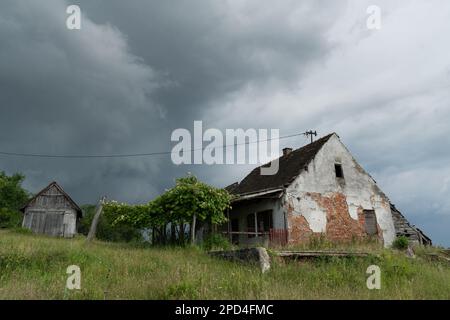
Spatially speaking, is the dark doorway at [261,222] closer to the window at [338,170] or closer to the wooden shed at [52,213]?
the window at [338,170]

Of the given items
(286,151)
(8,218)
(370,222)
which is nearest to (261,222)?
(370,222)

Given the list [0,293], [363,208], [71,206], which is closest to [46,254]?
[0,293]

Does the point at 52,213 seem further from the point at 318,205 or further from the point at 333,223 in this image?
the point at 333,223

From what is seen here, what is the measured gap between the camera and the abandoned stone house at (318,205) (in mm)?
18703

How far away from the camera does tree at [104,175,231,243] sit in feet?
53.1

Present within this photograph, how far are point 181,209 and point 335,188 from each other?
899 cm

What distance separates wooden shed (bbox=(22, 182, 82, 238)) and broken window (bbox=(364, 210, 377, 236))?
25.9 m

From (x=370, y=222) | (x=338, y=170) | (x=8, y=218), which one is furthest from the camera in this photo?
(x=8, y=218)

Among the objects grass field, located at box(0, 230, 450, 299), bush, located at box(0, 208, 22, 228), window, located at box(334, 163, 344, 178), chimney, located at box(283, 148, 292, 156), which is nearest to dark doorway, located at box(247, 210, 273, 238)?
window, located at box(334, 163, 344, 178)

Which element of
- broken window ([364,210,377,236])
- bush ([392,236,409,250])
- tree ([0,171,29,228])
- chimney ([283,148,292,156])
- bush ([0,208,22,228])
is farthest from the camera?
tree ([0,171,29,228])

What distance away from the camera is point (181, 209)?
16281 mm

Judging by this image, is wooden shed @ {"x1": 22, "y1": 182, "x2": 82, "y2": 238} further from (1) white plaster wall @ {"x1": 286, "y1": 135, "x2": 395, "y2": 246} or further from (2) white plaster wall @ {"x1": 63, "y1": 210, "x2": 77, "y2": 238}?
(1) white plaster wall @ {"x1": 286, "y1": 135, "x2": 395, "y2": 246}

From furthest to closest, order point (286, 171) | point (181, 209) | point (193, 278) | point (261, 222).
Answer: point (286, 171), point (261, 222), point (181, 209), point (193, 278)
